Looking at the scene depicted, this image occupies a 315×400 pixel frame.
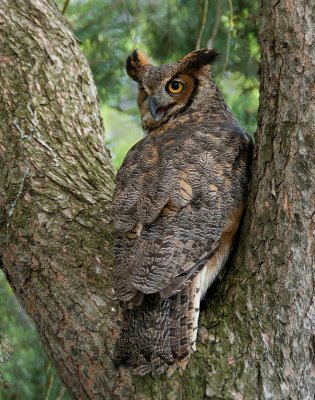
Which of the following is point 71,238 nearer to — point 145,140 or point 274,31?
point 145,140

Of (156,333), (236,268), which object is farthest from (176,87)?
(156,333)

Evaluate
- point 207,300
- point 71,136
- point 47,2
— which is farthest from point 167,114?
point 207,300

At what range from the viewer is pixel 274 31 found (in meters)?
2.63

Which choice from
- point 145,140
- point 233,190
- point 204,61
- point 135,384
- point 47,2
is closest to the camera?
point 135,384

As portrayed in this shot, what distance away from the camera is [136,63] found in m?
4.10

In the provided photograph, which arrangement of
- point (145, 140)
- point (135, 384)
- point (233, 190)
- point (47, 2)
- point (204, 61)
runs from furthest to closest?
point (47, 2), point (204, 61), point (145, 140), point (233, 190), point (135, 384)

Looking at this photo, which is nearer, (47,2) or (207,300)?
(207,300)

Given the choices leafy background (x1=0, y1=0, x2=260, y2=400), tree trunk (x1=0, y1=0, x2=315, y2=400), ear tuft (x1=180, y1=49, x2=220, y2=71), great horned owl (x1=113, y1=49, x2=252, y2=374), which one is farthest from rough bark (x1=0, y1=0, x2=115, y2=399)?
leafy background (x1=0, y1=0, x2=260, y2=400)

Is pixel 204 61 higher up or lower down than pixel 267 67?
higher up

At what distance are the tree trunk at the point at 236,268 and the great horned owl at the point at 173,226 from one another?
3.4 inches

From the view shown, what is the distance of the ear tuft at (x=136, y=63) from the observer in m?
4.07

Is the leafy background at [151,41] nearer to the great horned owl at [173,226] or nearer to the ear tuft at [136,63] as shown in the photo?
the ear tuft at [136,63]

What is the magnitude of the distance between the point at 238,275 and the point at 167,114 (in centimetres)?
135

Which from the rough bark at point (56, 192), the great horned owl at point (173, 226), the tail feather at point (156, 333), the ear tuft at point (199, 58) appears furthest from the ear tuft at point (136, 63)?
the tail feather at point (156, 333)
